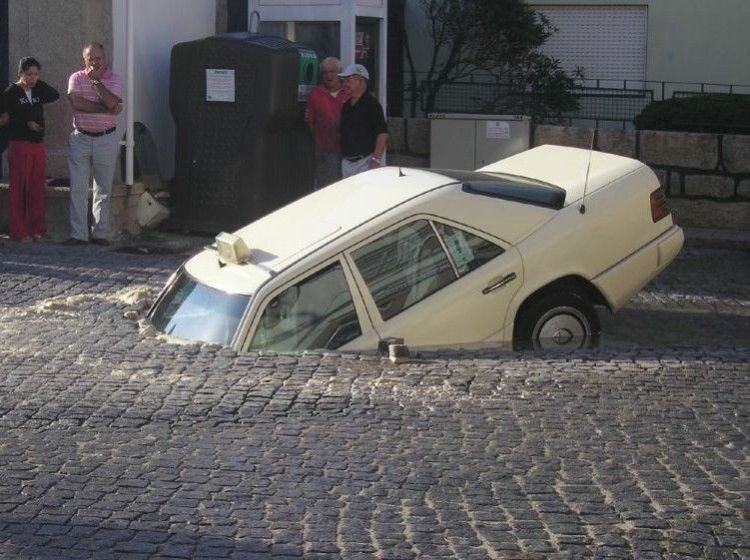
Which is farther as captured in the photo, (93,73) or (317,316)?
(93,73)

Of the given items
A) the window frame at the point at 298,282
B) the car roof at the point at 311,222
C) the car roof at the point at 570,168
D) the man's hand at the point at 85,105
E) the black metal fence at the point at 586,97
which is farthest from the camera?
the black metal fence at the point at 586,97

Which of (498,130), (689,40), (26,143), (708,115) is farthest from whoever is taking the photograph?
(689,40)

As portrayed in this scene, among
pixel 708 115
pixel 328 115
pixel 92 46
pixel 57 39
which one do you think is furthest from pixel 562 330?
pixel 708 115

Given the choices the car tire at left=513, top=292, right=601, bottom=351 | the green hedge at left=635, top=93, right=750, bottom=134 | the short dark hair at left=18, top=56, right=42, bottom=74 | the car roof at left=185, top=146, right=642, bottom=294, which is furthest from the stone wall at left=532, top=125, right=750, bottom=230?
the car tire at left=513, top=292, right=601, bottom=351

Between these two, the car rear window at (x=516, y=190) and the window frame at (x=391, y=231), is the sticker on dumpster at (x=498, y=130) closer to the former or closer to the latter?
the car rear window at (x=516, y=190)

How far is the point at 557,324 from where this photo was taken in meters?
8.91

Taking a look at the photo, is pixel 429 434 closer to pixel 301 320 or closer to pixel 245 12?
pixel 301 320

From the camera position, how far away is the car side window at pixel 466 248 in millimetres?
8734

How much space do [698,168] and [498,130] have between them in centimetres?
224

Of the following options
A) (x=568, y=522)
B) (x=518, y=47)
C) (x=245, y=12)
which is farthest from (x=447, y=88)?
(x=568, y=522)

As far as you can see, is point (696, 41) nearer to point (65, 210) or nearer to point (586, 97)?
point (586, 97)

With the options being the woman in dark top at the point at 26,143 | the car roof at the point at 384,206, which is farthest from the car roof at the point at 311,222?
the woman in dark top at the point at 26,143

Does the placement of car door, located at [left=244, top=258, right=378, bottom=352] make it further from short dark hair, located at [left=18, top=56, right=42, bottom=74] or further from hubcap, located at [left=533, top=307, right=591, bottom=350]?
short dark hair, located at [left=18, top=56, right=42, bottom=74]

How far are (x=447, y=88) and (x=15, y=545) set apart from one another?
16081 millimetres
